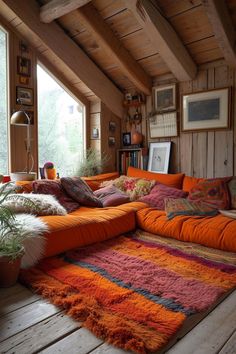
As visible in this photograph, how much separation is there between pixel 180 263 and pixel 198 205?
0.86m

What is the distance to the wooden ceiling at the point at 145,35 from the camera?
2.80 m

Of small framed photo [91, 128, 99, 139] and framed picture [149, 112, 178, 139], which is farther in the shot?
small framed photo [91, 128, 99, 139]

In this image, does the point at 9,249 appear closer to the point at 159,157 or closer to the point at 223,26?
the point at 159,157

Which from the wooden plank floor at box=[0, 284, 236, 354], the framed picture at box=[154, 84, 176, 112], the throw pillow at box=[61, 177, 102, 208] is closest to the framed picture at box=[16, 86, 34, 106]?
the throw pillow at box=[61, 177, 102, 208]

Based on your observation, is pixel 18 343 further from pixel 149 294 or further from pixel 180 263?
pixel 180 263

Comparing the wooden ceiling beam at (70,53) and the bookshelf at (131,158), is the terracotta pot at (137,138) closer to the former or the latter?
the bookshelf at (131,158)

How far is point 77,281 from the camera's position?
1.82m

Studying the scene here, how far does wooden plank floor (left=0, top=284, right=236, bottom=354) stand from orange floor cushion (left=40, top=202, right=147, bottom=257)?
0.59 meters

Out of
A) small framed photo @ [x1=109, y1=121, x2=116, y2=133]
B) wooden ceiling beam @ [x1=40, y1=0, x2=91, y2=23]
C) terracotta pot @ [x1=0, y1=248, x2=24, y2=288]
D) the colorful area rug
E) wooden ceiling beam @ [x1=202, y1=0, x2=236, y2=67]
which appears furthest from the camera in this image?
small framed photo @ [x1=109, y1=121, x2=116, y2=133]

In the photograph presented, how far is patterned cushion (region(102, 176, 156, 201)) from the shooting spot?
3373mm

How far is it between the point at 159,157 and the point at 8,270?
8.58 feet

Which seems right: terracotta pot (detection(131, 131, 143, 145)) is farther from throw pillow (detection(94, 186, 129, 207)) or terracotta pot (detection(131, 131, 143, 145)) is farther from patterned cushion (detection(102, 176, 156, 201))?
throw pillow (detection(94, 186, 129, 207))

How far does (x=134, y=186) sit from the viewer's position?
11.4 feet

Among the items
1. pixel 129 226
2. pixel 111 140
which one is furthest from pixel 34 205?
pixel 111 140
